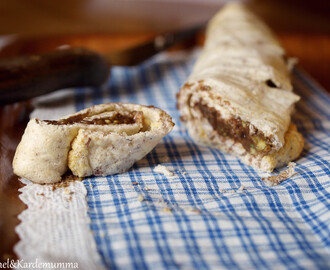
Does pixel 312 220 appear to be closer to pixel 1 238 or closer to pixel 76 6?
pixel 1 238

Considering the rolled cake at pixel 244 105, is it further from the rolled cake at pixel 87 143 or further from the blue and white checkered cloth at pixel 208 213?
the rolled cake at pixel 87 143

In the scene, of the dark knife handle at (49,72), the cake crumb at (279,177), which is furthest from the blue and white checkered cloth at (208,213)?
the dark knife handle at (49,72)

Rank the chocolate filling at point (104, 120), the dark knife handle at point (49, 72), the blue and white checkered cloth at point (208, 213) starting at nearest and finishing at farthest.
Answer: the blue and white checkered cloth at point (208, 213) < the chocolate filling at point (104, 120) < the dark knife handle at point (49, 72)

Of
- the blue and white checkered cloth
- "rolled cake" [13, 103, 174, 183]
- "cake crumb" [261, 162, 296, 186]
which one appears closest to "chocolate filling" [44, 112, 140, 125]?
"rolled cake" [13, 103, 174, 183]

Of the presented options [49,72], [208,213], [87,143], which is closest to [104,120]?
[87,143]

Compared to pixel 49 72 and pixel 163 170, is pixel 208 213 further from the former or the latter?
pixel 49 72

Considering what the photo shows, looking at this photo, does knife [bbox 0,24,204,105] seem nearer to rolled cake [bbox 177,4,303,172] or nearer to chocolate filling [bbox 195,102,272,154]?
rolled cake [bbox 177,4,303,172]
